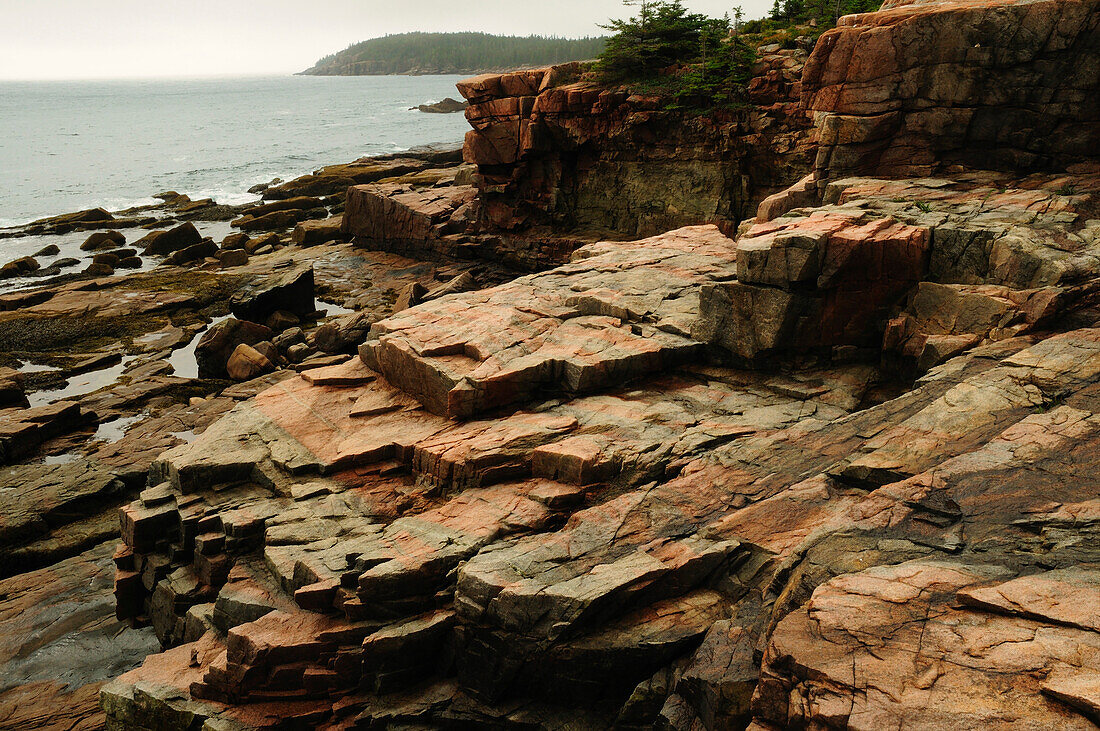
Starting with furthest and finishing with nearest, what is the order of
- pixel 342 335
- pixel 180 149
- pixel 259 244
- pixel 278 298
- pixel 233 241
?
pixel 180 149 < pixel 233 241 < pixel 259 244 < pixel 278 298 < pixel 342 335

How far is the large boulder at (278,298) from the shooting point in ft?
114

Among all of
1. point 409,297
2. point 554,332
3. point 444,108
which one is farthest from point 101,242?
point 444,108

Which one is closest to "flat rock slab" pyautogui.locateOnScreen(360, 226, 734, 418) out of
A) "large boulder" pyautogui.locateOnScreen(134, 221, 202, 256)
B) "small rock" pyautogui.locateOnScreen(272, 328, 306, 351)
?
"small rock" pyautogui.locateOnScreen(272, 328, 306, 351)

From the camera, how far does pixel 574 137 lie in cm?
3812

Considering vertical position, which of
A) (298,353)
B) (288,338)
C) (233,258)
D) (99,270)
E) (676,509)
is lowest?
(298,353)

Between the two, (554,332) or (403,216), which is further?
(403,216)

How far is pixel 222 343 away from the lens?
30125 mm

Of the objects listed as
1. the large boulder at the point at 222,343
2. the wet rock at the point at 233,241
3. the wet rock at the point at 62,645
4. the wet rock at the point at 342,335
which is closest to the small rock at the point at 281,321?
the large boulder at the point at 222,343

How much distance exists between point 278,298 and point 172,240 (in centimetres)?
2004

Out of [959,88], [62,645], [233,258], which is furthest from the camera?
[233,258]

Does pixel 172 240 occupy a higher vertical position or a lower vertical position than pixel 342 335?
higher

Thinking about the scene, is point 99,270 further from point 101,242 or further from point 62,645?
point 62,645

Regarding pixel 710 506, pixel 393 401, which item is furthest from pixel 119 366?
pixel 710 506

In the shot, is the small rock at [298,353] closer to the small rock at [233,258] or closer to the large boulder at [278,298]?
the large boulder at [278,298]
